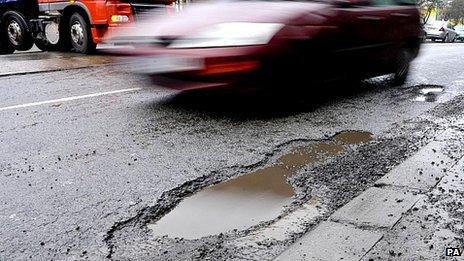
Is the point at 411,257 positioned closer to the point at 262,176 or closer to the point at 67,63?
the point at 262,176

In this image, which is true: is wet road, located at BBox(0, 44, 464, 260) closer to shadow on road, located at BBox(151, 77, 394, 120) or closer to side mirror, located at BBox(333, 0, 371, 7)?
shadow on road, located at BBox(151, 77, 394, 120)

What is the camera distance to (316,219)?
274 cm

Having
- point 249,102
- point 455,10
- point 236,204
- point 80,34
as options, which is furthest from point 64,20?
point 455,10

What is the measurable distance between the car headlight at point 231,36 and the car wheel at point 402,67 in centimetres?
292

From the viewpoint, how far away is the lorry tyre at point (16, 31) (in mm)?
12289

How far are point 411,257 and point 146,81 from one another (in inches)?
141

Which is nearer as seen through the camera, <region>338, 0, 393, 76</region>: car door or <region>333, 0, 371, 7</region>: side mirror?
<region>333, 0, 371, 7</region>: side mirror

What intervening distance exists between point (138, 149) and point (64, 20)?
350 inches

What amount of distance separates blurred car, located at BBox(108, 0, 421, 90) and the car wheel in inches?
48.0

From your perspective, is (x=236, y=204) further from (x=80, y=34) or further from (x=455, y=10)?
(x=455, y=10)

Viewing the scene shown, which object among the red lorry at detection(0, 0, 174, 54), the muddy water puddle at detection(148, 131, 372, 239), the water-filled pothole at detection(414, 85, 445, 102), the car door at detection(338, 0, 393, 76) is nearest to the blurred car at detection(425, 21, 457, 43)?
the red lorry at detection(0, 0, 174, 54)

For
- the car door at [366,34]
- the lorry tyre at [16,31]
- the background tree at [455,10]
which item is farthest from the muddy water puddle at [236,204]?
the background tree at [455,10]

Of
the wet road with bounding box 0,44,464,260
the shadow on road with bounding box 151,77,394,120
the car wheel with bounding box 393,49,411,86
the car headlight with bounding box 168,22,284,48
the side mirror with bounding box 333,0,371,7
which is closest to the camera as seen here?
the wet road with bounding box 0,44,464,260

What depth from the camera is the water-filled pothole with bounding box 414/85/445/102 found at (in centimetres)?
615
